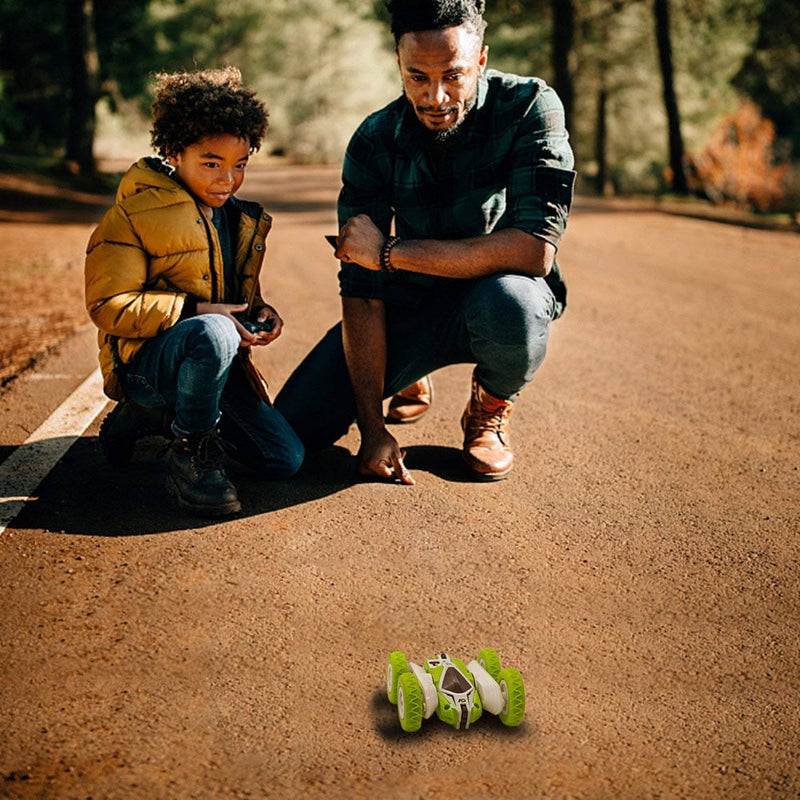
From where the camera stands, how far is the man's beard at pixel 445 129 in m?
3.80

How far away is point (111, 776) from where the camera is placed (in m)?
2.12

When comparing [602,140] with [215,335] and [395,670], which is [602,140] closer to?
[215,335]

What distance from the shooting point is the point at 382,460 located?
12.4 ft

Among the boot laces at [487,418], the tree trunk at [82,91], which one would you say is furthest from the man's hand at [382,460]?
the tree trunk at [82,91]

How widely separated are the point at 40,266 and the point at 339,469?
226 inches

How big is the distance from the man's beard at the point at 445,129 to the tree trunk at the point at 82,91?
14.7m

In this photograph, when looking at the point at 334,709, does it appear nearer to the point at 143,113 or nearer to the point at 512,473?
the point at 512,473

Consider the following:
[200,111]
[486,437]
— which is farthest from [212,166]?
[486,437]

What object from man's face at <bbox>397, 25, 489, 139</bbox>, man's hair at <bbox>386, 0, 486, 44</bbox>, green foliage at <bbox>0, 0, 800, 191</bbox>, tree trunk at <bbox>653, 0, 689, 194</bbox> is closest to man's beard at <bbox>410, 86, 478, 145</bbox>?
man's face at <bbox>397, 25, 489, 139</bbox>

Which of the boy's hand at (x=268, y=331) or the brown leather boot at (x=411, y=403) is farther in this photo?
the brown leather boot at (x=411, y=403)

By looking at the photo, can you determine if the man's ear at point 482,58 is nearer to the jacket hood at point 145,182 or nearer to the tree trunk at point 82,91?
the jacket hood at point 145,182

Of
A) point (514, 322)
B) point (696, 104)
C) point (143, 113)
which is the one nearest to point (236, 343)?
point (514, 322)

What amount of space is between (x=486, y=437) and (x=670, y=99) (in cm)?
2124

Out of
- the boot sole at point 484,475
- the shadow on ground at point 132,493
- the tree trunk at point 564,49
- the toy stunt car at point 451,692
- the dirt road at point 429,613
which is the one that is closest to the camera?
A: the dirt road at point 429,613
